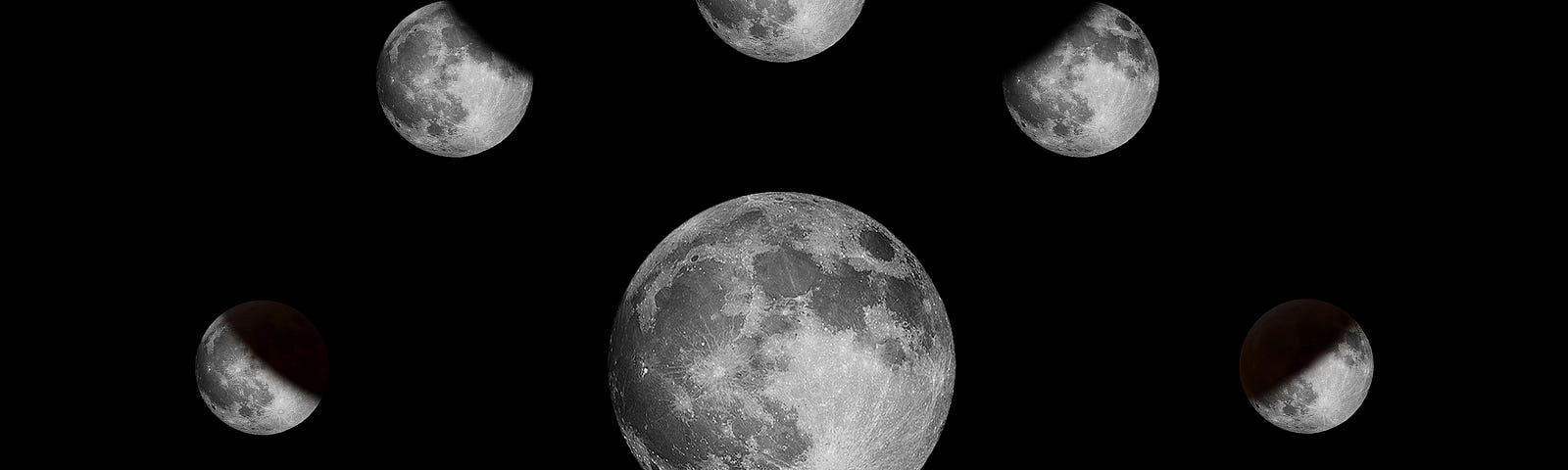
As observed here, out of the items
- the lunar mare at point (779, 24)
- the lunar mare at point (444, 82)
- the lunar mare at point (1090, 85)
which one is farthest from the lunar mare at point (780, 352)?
the lunar mare at point (444, 82)

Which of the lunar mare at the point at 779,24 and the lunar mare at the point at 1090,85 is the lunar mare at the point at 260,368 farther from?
the lunar mare at the point at 1090,85

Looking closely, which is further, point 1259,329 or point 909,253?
point 1259,329

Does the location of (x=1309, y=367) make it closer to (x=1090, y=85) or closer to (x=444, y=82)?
(x=1090, y=85)

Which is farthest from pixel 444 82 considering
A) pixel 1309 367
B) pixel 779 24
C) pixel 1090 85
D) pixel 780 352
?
pixel 1309 367

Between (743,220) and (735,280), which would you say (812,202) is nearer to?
(743,220)

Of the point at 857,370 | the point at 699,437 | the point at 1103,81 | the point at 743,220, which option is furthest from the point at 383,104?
the point at 1103,81

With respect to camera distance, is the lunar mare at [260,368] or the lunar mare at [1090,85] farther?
the lunar mare at [260,368]

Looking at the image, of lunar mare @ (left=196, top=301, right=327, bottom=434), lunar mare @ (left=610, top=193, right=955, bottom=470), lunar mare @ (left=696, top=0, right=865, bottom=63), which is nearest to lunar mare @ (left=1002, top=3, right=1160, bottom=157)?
lunar mare @ (left=696, top=0, right=865, bottom=63)
